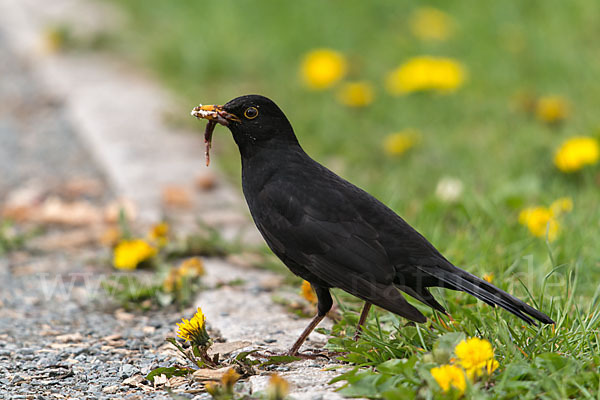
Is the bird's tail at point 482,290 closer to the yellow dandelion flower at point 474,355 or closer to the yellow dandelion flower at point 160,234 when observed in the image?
the yellow dandelion flower at point 474,355

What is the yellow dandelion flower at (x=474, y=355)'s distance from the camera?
8.57 feet

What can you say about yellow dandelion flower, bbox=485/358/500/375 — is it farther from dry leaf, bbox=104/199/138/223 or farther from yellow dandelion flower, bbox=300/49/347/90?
yellow dandelion flower, bbox=300/49/347/90

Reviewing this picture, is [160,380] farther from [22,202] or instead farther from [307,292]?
[22,202]

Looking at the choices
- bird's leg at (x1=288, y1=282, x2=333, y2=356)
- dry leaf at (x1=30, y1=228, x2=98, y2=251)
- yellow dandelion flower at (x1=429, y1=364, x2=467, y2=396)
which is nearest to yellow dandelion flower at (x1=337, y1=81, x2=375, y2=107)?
dry leaf at (x1=30, y1=228, x2=98, y2=251)

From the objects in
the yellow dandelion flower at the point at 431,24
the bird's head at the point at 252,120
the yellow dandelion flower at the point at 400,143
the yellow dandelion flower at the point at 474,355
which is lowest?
the yellow dandelion flower at the point at 474,355

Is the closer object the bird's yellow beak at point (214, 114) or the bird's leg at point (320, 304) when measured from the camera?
the bird's leg at point (320, 304)

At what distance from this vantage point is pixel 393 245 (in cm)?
321

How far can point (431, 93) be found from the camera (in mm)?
7199

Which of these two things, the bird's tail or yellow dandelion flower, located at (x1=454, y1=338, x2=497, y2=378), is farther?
the bird's tail

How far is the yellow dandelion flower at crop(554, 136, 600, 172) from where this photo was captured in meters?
5.19

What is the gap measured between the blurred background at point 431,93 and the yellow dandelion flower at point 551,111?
0.08ft

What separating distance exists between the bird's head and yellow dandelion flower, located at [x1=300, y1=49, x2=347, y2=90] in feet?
12.8

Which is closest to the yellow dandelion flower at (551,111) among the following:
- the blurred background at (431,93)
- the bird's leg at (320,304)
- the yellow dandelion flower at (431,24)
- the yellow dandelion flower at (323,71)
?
the blurred background at (431,93)

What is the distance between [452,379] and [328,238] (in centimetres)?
84
